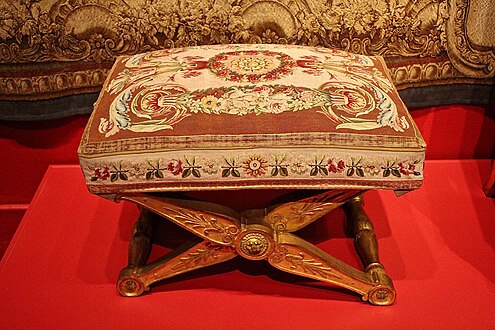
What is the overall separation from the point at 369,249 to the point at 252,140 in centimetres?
39

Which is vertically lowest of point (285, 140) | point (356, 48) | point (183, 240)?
point (183, 240)

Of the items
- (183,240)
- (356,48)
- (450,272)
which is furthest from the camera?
(356,48)

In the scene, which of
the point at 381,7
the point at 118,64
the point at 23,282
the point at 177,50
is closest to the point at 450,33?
the point at 381,7

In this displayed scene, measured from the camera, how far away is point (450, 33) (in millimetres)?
1546

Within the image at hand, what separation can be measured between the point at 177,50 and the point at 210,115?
1.07 ft

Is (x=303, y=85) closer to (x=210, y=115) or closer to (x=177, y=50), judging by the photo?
(x=210, y=115)

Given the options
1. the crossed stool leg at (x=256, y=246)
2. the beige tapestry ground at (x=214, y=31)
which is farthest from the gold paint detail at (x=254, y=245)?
the beige tapestry ground at (x=214, y=31)

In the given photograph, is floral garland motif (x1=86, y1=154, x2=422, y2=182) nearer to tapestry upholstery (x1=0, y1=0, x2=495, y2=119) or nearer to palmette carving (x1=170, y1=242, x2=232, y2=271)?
palmette carving (x1=170, y1=242, x2=232, y2=271)

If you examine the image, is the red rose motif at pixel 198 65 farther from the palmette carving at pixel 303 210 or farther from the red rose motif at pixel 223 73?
the palmette carving at pixel 303 210

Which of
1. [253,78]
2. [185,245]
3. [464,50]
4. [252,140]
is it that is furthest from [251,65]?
[464,50]

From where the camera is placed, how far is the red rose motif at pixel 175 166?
1.10 m

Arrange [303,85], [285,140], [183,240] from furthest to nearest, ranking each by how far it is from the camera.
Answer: [183,240]
[303,85]
[285,140]

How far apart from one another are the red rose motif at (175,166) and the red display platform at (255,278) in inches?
11.6

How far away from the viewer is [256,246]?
1.20m
